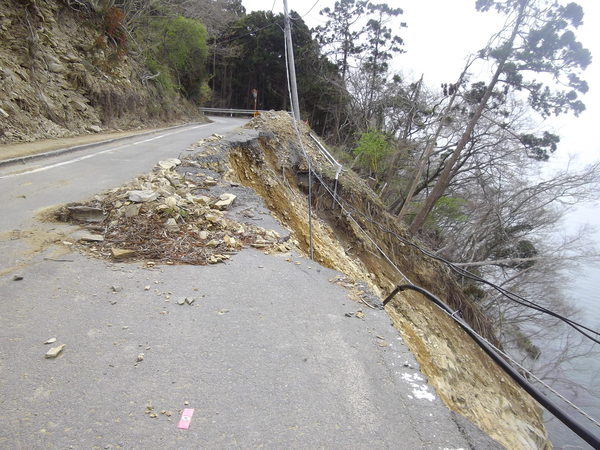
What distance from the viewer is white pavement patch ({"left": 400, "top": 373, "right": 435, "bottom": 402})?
8.47ft

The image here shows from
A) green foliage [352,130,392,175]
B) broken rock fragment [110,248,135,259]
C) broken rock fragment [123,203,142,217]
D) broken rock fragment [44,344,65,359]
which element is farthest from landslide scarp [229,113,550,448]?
green foliage [352,130,392,175]

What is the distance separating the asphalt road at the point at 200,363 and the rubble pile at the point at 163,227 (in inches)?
11.9

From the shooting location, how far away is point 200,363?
264 cm

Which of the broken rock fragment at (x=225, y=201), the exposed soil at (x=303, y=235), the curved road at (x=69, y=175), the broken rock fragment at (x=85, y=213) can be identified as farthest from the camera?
the broken rock fragment at (x=225, y=201)

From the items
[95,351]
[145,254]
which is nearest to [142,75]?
[145,254]

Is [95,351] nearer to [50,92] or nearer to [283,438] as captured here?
[283,438]

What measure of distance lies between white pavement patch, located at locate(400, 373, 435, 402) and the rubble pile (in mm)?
2457

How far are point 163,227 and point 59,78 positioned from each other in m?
11.6

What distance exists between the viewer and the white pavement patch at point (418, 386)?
2582 millimetres

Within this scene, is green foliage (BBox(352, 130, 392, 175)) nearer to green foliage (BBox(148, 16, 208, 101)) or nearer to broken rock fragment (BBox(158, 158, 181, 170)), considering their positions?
green foliage (BBox(148, 16, 208, 101))

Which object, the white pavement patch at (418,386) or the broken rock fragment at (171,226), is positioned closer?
the white pavement patch at (418,386)

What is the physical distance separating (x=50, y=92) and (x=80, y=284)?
1162 centimetres

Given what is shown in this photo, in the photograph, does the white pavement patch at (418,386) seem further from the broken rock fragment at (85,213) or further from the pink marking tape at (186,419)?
the broken rock fragment at (85,213)

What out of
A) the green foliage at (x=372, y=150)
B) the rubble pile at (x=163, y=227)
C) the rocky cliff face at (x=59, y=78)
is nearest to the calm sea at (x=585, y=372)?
the green foliage at (x=372, y=150)
